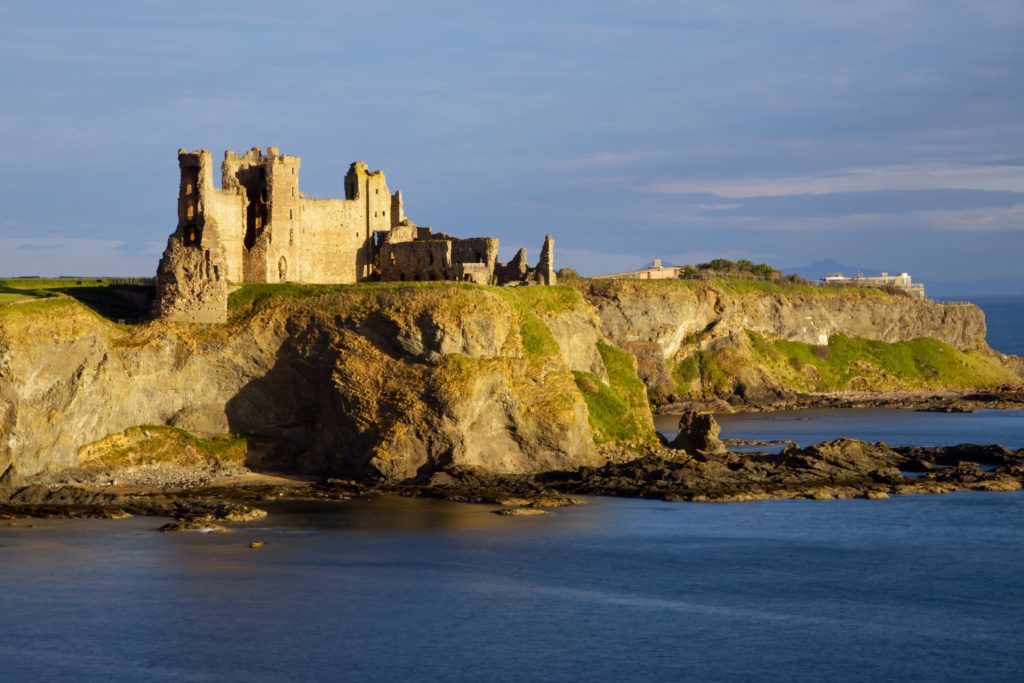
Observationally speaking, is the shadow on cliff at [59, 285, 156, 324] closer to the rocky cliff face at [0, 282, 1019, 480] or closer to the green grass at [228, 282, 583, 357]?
the rocky cliff face at [0, 282, 1019, 480]

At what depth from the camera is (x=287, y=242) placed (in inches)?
3711

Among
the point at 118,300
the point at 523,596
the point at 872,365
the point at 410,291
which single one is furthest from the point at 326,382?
the point at 872,365

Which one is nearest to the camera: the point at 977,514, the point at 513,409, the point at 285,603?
the point at 285,603

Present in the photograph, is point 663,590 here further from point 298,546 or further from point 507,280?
point 507,280

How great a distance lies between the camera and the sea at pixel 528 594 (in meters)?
51.1

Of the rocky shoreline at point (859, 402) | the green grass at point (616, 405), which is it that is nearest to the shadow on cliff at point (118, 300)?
the green grass at point (616, 405)

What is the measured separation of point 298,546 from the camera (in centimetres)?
6675

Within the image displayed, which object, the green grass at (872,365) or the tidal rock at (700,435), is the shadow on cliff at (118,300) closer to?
the tidal rock at (700,435)

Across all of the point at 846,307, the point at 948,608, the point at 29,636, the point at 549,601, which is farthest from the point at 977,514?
the point at 846,307

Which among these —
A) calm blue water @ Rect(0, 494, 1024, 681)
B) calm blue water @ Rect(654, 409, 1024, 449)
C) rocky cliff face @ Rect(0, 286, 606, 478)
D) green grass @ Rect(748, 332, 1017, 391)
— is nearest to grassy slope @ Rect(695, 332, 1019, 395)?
green grass @ Rect(748, 332, 1017, 391)

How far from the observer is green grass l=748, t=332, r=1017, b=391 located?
511ft

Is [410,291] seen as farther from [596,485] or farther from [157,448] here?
[157,448]

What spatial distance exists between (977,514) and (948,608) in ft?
65.4

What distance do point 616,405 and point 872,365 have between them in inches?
2883
